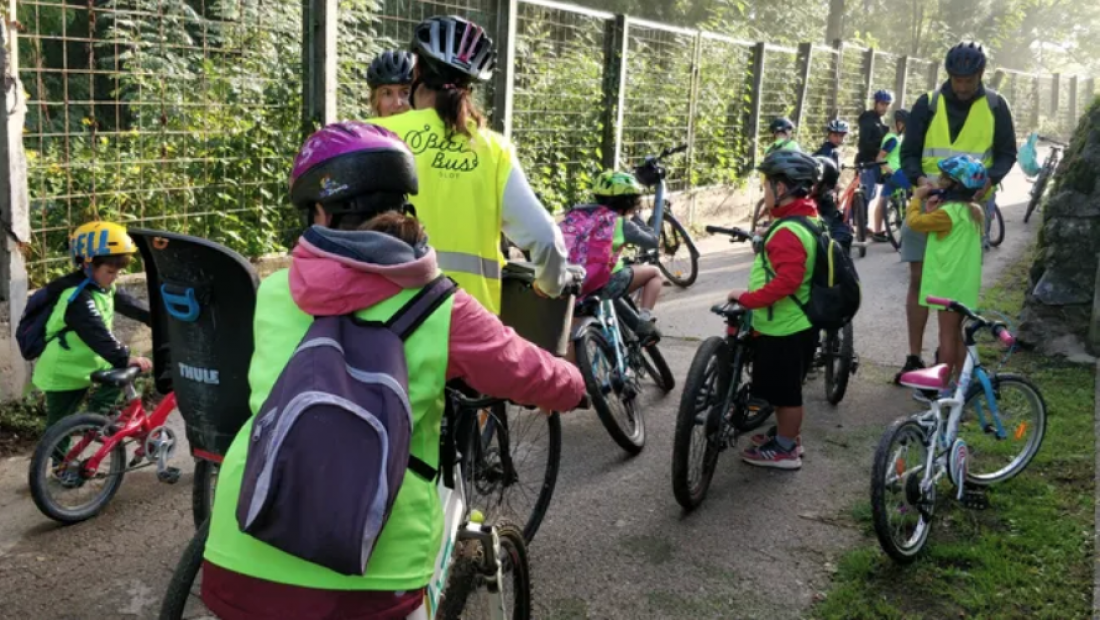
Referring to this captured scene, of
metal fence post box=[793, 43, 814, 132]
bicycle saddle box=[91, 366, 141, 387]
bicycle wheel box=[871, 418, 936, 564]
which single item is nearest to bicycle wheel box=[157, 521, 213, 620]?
bicycle saddle box=[91, 366, 141, 387]

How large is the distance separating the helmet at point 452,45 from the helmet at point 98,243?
1891 millimetres

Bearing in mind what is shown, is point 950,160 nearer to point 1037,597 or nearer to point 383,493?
point 1037,597

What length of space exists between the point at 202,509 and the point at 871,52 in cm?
1928

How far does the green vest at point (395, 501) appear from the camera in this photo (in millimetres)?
2115

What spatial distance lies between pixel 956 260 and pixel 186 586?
198 inches

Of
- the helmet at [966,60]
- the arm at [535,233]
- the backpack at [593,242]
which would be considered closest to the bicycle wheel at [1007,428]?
the backpack at [593,242]

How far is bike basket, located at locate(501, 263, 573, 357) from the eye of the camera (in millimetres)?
3703

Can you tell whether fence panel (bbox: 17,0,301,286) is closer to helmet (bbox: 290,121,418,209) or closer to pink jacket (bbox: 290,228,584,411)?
helmet (bbox: 290,121,418,209)

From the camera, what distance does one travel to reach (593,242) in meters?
6.22

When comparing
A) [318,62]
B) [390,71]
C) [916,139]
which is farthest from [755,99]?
[390,71]

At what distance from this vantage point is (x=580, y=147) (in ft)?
36.6

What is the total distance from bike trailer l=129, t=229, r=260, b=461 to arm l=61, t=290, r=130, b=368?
60.8 inches

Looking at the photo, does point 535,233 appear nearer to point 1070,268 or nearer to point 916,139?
point 916,139

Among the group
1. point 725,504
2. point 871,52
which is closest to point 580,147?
point 725,504
